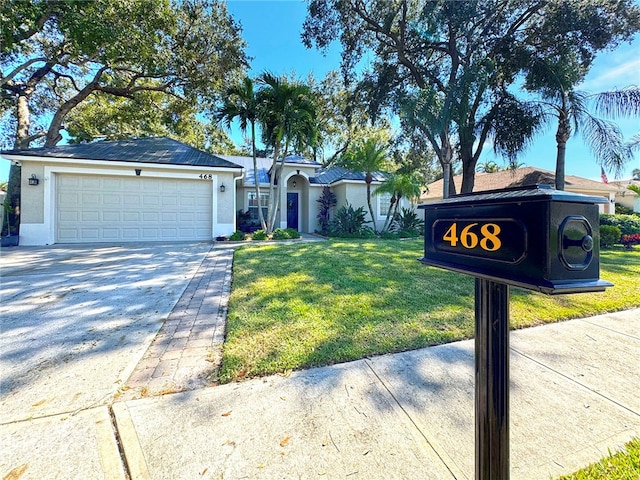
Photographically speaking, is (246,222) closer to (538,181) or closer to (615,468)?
(615,468)

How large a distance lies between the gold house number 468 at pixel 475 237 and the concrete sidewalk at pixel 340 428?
1.20m

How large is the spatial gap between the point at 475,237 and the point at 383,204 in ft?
46.6

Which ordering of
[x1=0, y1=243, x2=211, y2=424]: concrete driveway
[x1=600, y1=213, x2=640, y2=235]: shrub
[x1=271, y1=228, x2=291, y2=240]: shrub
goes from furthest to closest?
[x1=271, y1=228, x2=291, y2=240]: shrub, [x1=600, y1=213, x2=640, y2=235]: shrub, [x1=0, y1=243, x2=211, y2=424]: concrete driveway

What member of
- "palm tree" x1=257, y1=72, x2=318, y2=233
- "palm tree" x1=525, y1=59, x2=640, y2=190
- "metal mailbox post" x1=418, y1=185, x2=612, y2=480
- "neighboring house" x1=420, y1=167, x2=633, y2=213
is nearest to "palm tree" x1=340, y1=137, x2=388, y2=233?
"palm tree" x1=257, y1=72, x2=318, y2=233

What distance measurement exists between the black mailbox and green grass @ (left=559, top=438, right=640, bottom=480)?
1186 millimetres

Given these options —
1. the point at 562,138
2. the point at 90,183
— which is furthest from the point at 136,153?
the point at 562,138

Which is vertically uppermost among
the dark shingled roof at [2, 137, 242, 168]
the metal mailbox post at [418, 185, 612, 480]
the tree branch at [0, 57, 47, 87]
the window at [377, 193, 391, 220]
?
the tree branch at [0, 57, 47, 87]

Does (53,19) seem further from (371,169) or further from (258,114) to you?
(371,169)

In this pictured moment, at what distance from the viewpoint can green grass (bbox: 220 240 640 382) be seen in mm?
2625

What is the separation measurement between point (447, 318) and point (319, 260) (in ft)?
11.9

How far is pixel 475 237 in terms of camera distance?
41.9 inches

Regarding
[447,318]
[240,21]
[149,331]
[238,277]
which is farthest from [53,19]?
[447,318]

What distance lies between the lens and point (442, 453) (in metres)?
1.58

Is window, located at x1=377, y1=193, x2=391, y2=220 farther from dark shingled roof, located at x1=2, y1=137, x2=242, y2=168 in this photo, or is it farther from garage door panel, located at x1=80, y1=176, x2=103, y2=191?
garage door panel, located at x1=80, y1=176, x2=103, y2=191
